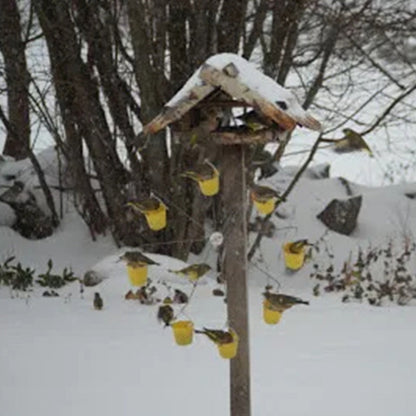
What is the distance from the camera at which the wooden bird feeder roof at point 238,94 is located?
2.39m

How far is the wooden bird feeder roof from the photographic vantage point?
2.39 meters

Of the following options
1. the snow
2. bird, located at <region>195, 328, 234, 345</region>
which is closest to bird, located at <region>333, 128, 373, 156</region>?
bird, located at <region>195, 328, 234, 345</region>

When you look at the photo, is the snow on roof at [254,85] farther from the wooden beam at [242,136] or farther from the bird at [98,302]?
the bird at [98,302]

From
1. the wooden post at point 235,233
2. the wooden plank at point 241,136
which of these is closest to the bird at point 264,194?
the wooden post at point 235,233

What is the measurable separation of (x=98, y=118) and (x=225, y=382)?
3448 mm

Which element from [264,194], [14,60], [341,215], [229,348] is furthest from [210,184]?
[341,215]

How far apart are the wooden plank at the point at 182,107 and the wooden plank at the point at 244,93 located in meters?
0.04

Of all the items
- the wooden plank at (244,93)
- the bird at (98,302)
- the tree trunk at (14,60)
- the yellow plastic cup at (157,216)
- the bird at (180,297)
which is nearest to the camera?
the wooden plank at (244,93)

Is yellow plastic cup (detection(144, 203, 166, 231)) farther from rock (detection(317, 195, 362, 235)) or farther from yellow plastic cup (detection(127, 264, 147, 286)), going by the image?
Answer: rock (detection(317, 195, 362, 235))

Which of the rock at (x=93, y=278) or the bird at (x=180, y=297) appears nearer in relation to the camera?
the bird at (x=180, y=297)

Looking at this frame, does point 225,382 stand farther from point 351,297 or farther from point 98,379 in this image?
point 351,297

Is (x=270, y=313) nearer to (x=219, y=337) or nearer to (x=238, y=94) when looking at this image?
(x=219, y=337)

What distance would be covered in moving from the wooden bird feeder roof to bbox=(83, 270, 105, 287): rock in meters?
3.32

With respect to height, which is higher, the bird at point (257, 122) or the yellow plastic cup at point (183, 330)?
the bird at point (257, 122)
